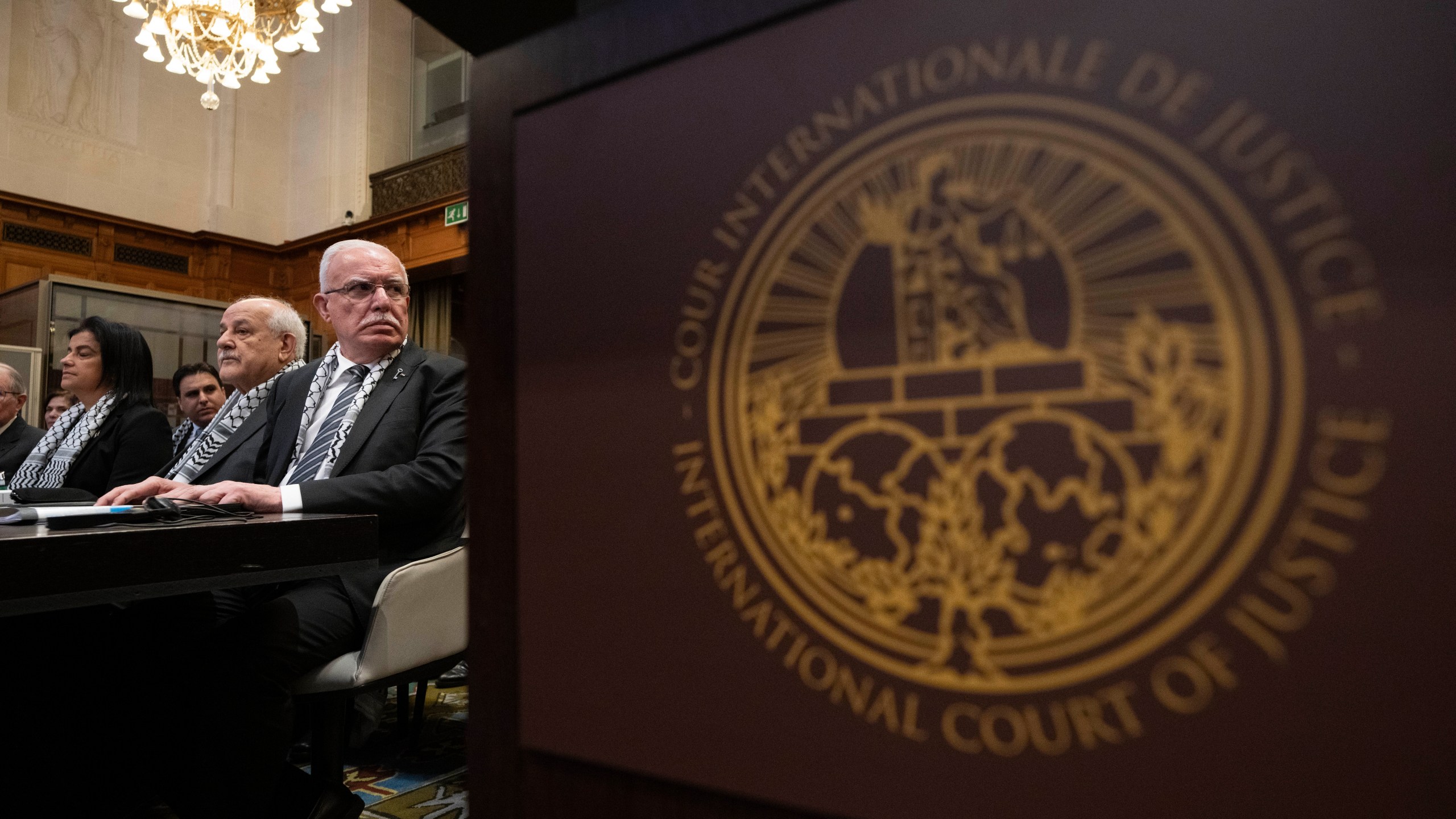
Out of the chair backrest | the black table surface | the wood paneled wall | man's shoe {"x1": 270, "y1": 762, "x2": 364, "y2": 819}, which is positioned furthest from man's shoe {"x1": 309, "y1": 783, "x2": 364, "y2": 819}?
the wood paneled wall

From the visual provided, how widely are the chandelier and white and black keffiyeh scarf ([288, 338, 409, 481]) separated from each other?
15.5ft

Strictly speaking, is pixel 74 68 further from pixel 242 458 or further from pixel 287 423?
pixel 287 423

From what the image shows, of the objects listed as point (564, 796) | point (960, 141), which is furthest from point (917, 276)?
point (564, 796)

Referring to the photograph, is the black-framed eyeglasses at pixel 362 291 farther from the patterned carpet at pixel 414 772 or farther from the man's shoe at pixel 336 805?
the man's shoe at pixel 336 805

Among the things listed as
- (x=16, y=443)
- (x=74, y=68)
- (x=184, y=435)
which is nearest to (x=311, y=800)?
(x=184, y=435)

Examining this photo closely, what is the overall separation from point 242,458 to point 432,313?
315 inches

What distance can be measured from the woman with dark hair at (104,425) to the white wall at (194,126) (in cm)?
631

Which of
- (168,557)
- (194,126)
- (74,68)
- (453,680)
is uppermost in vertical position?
(74,68)

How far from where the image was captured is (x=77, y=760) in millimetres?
1713

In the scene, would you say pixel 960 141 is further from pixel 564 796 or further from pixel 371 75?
pixel 371 75

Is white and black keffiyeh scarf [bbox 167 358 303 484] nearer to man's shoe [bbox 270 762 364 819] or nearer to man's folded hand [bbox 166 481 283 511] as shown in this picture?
man's folded hand [bbox 166 481 283 511]

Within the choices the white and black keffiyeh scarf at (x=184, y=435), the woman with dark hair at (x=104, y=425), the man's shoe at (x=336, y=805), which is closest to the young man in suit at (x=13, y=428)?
the white and black keffiyeh scarf at (x=184, y=435)

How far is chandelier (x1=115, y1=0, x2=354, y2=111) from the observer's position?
18.6 feet

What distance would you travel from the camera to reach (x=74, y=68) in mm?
8273
